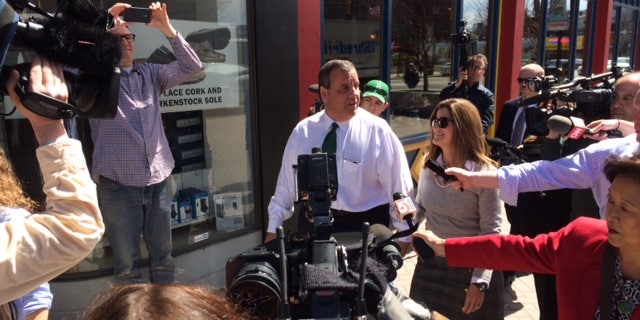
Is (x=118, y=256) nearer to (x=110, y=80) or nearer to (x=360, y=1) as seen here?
(x=110, y=80)

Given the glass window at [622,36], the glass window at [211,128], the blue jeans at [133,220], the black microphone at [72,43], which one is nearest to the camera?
the black microphone at [72,43]

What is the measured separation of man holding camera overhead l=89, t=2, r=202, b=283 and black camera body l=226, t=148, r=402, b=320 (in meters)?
2.20

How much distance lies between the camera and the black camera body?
44.5 inches

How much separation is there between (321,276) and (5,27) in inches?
34.5

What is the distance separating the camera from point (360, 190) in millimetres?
2760

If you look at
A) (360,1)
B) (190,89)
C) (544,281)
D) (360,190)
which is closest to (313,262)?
(360,190)

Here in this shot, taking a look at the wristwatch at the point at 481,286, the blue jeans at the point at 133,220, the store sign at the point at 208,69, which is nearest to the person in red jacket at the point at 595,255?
the wristwatch at the point at 481,286

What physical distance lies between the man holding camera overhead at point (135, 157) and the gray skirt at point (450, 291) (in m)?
1.77

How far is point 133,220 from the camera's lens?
11.2 ft

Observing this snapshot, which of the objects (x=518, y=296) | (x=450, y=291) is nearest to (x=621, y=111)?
(x=450, y=291)

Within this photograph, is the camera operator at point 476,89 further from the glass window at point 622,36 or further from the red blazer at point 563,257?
the glass window at point 622,36

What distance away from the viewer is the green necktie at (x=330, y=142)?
9.10ft

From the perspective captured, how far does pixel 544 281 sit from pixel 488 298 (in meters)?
0.70

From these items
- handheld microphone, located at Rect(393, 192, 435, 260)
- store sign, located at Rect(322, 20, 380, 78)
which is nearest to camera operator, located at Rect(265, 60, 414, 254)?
handheld microphone, located at Rect(393, 192, 435, 260)
